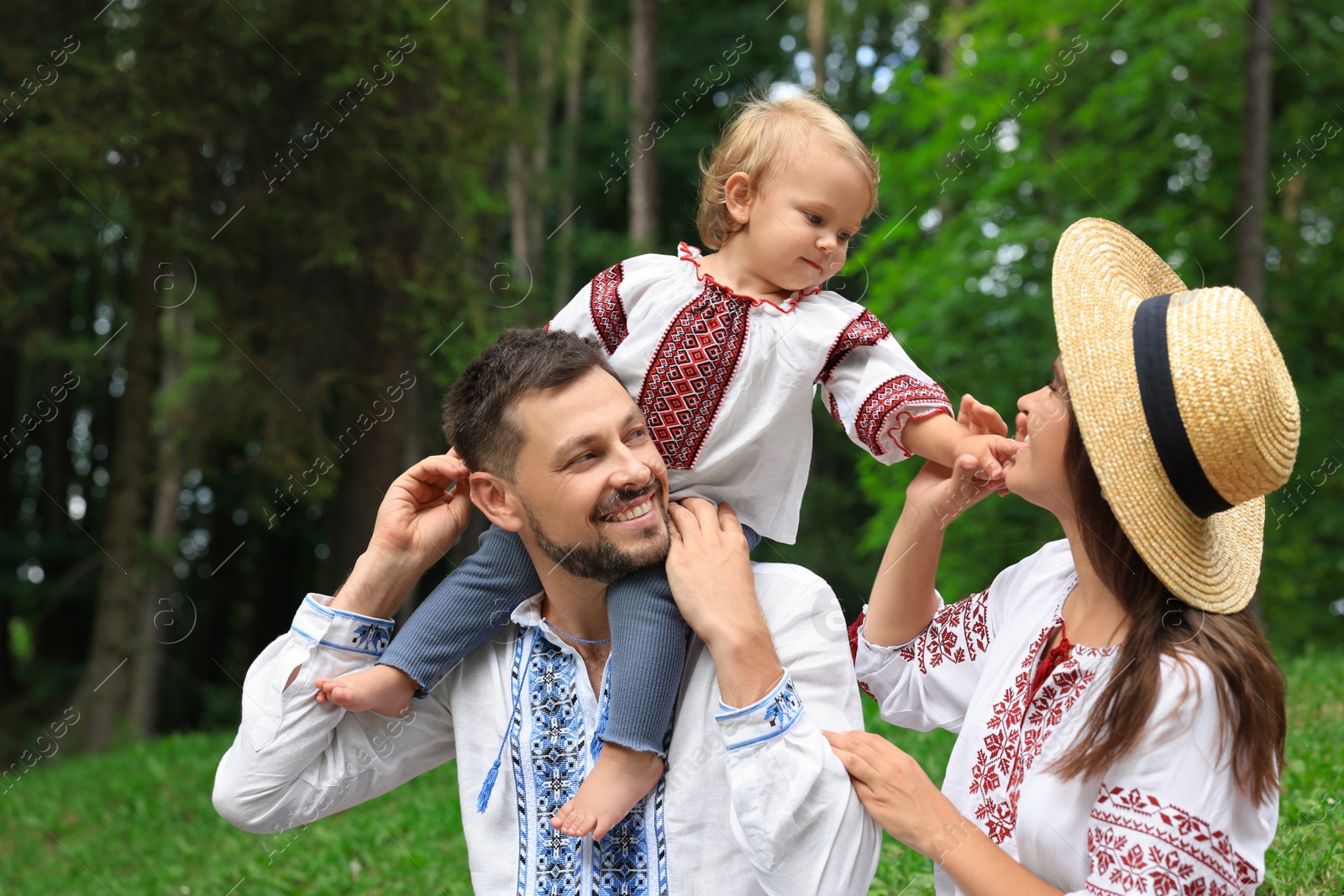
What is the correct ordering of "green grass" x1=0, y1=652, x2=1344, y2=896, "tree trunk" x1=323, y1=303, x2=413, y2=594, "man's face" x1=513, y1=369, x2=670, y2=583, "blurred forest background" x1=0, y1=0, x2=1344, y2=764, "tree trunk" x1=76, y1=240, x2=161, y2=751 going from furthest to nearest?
1. "tree trunk" x1=76, y1=240, x2=161, y2=751
2. "tree trunk" x1=323, y1=303, x2=413, y2=594
3. "blurred forest background" x1=0, y1=0, x2=1344, y2=764
4. "green grass" x1=0, y1=652, x2=1344, y2=896
5. "man's face" x1=513, y1=369, x2=670, y2=583

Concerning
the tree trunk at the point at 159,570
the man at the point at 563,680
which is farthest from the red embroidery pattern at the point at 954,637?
the tree trunk at the point at 159,570

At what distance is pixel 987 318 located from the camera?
927 cm

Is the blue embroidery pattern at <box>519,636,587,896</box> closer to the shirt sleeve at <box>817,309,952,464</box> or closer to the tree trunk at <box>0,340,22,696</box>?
the shirt sleeve at <box>817,309,952,464</box>

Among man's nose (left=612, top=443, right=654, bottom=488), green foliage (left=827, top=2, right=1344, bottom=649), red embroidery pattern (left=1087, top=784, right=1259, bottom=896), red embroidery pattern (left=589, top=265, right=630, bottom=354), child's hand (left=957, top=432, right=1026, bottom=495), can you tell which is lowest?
green foliage (left=827, top=2, right=1344, bottom=649)

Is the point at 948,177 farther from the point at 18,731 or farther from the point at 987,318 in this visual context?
the point at 18,731

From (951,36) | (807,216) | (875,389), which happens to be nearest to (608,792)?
(875,389)

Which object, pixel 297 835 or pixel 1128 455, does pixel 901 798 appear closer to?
pixel 1128 455

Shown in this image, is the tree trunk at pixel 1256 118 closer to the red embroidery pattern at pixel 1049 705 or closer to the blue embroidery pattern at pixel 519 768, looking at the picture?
the red embroidery pattern at pixel 1049 705

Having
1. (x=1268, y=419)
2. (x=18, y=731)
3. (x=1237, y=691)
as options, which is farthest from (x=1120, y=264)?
(x=18, y=731)

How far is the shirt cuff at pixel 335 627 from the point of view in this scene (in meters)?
2.43

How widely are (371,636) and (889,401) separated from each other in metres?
1.23

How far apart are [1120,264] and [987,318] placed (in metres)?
7.39

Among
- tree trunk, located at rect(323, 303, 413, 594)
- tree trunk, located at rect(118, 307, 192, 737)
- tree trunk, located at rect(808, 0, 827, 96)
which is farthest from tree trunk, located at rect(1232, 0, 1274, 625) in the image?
tree trunk, located at rect(808, 0, 827, 96)

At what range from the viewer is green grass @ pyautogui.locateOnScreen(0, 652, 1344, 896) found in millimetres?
3660
